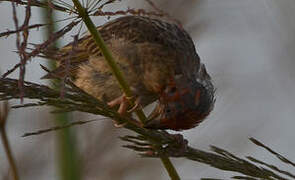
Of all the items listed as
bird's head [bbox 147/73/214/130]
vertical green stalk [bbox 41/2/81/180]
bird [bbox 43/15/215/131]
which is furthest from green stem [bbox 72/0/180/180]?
bird [bbox 43/15/215/131]

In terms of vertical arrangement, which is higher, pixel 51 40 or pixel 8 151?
pixel 8 151

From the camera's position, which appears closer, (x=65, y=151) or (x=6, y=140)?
(x=6, y=140)

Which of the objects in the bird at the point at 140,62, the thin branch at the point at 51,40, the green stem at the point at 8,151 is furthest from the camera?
the bird at the point at 140,62

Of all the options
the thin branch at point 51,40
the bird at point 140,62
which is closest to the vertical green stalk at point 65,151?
the bird at point 140,62

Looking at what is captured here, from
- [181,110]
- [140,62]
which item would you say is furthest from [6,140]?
[140,62]

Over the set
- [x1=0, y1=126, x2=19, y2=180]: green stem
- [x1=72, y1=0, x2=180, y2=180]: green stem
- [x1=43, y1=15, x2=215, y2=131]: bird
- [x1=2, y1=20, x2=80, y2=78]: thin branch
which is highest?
[x1=43, y1=15, x2=215, y2=131]: bird

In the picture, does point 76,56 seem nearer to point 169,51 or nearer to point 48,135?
point 169,51

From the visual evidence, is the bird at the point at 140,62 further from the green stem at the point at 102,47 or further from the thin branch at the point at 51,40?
the thin branch at the point at 51,40

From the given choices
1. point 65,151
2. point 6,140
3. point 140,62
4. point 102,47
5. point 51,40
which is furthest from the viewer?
point 140,62

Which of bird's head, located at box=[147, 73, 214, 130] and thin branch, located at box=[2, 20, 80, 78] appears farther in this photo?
bird's head, located at box=[147, 73, 214, 130]

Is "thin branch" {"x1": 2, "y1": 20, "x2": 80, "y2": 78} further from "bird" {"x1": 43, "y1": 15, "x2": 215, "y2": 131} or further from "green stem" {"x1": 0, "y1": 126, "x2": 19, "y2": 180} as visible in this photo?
"bird" {"x1": 43, "y1": 15, "x2": 215, "y2": 131}

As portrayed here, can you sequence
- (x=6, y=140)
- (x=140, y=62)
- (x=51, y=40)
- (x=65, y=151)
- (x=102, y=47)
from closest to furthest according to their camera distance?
1. (x=51, y=40)
2. (x=102, y=47)
3. (x=6, y=140)
4. (x=65, y=151)
5. (x=140, y=62)

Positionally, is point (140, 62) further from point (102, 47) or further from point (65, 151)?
point (102, 47)
